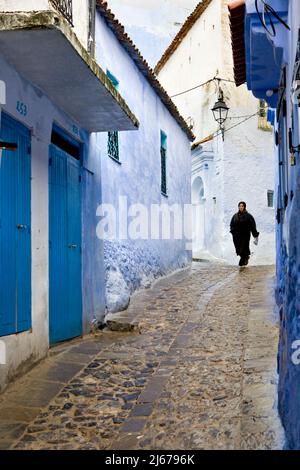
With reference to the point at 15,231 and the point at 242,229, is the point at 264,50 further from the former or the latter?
the point at 242,229

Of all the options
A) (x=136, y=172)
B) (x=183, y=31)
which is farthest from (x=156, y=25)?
(x=136, y=172)

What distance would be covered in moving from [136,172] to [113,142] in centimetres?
149

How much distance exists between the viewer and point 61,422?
12.4 feet

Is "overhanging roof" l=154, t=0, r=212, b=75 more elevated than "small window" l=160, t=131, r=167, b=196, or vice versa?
"overhanging roof" l=154, t=0, r=212, b=75

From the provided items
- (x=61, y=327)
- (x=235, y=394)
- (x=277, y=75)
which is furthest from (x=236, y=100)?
(x=235, y=394)

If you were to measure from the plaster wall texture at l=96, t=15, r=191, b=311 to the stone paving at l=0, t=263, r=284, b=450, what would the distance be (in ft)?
6.55

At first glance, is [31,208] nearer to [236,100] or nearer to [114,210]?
[114,210]

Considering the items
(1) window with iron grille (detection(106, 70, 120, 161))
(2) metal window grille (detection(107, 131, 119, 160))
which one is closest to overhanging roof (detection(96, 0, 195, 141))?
(1) window with iron grille (detection(106, 70, 120, 161))

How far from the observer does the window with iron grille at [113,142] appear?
→ 8.75 meters

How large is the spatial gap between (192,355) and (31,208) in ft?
7.52

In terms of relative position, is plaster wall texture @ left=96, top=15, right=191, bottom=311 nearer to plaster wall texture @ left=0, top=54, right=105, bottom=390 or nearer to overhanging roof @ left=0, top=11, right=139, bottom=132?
overhanging roof @ left=0, top=11, right=139, bottom=132

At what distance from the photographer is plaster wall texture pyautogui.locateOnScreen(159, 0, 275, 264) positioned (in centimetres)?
1886

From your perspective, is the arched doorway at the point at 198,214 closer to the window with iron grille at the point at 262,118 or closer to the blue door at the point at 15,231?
the window with iron grille at the point at 262,118

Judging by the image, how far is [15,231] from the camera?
479 centimetres
